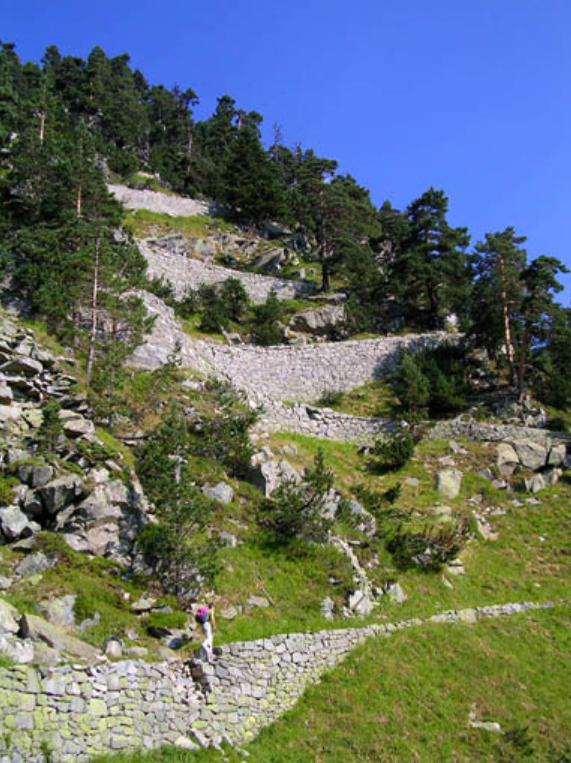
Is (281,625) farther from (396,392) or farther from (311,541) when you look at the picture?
(396,392)

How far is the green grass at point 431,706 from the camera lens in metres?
12.7

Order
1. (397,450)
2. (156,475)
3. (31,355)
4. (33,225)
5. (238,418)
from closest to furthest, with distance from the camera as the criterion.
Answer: (156,475), (31,355), (238,418), (397,450), (33,225)

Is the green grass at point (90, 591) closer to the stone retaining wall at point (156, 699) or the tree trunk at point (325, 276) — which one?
the stone retaining wall at point (156, 699)

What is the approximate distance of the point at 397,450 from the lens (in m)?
27.6

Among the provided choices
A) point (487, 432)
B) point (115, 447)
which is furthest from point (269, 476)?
point (487, 432)

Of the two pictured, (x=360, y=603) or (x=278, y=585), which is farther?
(x=360, y=603)

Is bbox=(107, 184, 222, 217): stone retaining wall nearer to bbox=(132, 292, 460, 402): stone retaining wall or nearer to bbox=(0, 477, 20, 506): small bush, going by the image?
bbox=(132, 292, 460, 402): stone retaining wall

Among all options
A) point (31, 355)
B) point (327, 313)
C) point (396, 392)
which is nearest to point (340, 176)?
point (327, 313)

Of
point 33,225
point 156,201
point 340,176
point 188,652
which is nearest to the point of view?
point 188,652

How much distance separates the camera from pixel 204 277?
1810 inches

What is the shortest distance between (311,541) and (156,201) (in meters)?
48.4

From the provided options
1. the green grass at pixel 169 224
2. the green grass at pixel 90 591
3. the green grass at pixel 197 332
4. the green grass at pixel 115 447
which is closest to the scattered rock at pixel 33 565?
the green grass at pixel 90 591

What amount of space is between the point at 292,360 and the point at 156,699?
2725 centimetres

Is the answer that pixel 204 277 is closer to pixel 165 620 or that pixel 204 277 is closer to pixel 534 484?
pixel 534 484
